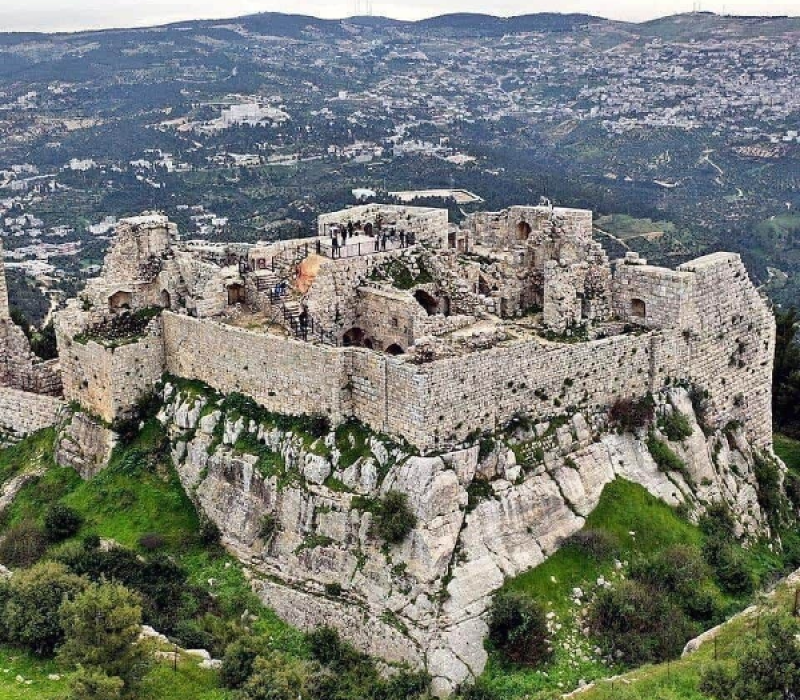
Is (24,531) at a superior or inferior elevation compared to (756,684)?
inferior

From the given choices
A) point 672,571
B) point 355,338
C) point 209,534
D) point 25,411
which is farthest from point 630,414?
point 25,411

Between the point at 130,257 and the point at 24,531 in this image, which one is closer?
the point at 24,531

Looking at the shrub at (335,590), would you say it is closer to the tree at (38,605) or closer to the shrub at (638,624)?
the tree at (38,605)

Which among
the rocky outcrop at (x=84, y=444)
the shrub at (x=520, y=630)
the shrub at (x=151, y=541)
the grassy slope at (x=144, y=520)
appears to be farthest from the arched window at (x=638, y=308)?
the rocky outcrop at (x=84, y=444)

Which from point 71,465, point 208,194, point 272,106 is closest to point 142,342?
point 71,465

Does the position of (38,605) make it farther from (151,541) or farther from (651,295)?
(651,295)

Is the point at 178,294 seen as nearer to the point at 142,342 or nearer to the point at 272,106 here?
the point at 142,342
